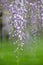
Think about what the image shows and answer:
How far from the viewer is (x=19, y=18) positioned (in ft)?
4.25

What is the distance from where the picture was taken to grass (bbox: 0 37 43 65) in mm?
1315

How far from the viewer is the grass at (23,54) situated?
132cm

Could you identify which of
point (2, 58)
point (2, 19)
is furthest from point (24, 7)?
point (2, 58)

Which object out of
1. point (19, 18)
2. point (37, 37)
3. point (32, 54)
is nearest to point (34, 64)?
point (32, 54)

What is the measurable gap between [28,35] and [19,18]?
17cm

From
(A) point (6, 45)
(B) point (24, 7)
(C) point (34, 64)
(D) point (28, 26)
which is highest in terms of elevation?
(B) point (24, 7)

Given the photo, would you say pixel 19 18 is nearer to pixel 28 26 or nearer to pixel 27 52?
pixel 28 26

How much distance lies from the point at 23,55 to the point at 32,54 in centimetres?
8

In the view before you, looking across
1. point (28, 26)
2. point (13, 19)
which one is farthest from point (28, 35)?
point (13, 19)

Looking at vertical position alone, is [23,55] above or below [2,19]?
below

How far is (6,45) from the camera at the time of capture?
132cm

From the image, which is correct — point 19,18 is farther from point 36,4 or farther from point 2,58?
point 2,58

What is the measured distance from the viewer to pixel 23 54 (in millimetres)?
1325

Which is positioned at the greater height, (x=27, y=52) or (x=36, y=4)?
(x=36, y=4)
